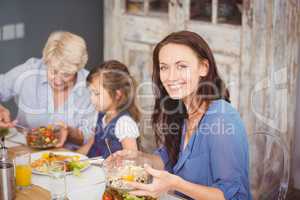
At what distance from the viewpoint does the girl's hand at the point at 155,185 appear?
184cm

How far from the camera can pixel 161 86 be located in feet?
7.65

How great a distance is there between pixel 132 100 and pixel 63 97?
39 cm

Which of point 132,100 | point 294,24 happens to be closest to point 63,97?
point 132,100

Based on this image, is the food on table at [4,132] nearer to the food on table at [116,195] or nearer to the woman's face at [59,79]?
the woman's face at [59,79]

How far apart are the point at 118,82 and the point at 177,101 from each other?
0.50 metres

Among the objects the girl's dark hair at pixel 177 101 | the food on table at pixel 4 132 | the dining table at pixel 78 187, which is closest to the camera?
the dining table at pixel 78 187

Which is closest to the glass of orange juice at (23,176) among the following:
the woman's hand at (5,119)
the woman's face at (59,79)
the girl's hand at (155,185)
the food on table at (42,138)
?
the food on table at (42,138)

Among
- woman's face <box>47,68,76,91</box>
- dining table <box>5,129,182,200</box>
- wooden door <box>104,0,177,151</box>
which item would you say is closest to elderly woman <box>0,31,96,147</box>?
woman's face <box>47,68,76,91</box>

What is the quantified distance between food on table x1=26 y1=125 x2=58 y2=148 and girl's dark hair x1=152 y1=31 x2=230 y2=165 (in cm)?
46

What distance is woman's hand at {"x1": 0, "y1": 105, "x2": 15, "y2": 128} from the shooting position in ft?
8.91

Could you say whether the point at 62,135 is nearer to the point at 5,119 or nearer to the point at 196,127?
the point at 5,119

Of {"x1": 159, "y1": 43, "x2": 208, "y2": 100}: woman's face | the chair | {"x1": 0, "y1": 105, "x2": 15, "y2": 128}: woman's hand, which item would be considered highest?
{"x1": 159, "y1": 43, "x2": 208, "y2": 100}: woman's face

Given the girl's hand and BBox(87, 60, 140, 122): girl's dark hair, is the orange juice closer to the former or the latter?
the girl's hand

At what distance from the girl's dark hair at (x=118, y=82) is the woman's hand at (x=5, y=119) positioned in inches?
17.4
